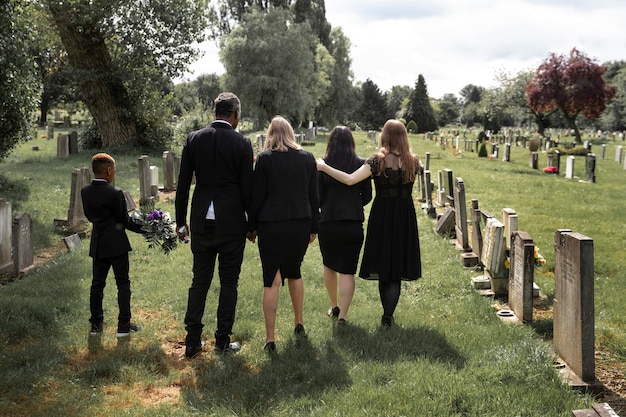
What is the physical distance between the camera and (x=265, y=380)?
4562mm

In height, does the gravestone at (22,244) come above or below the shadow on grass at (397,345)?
above

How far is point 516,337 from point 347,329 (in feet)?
5.48

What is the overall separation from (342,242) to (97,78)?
69.7 feet

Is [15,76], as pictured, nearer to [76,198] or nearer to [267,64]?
[76,198]

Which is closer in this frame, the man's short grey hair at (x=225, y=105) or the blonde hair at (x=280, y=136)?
the man's short grey hair at (x=225, y=105)

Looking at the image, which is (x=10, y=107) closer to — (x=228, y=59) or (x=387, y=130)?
(x=387, y=130)

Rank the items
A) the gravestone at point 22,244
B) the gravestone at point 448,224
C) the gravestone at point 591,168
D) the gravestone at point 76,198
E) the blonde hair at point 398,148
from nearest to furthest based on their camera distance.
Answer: the blonde hair at point 398,148 < the gravestone at point 22,244 < the gravestone at point 76,198 < the gravestone at point 448,224 < the gravestone at point 591,168

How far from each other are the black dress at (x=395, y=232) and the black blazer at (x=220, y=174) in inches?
58.5

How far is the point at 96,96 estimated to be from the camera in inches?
987

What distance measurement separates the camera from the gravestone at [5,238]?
8312 mm

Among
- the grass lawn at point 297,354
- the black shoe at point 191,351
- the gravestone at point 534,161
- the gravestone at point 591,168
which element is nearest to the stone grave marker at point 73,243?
the grass lawn at point 297,354

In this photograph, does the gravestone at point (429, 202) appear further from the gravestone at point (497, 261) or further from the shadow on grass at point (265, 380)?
the shadow on grass at point (265, 380)

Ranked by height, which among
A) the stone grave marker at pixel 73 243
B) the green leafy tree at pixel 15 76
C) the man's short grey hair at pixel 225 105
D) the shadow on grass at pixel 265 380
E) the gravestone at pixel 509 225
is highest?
the green leafy tree at pixel 15 76

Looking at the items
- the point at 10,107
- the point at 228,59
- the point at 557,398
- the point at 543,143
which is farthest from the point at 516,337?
the point at 228,59
